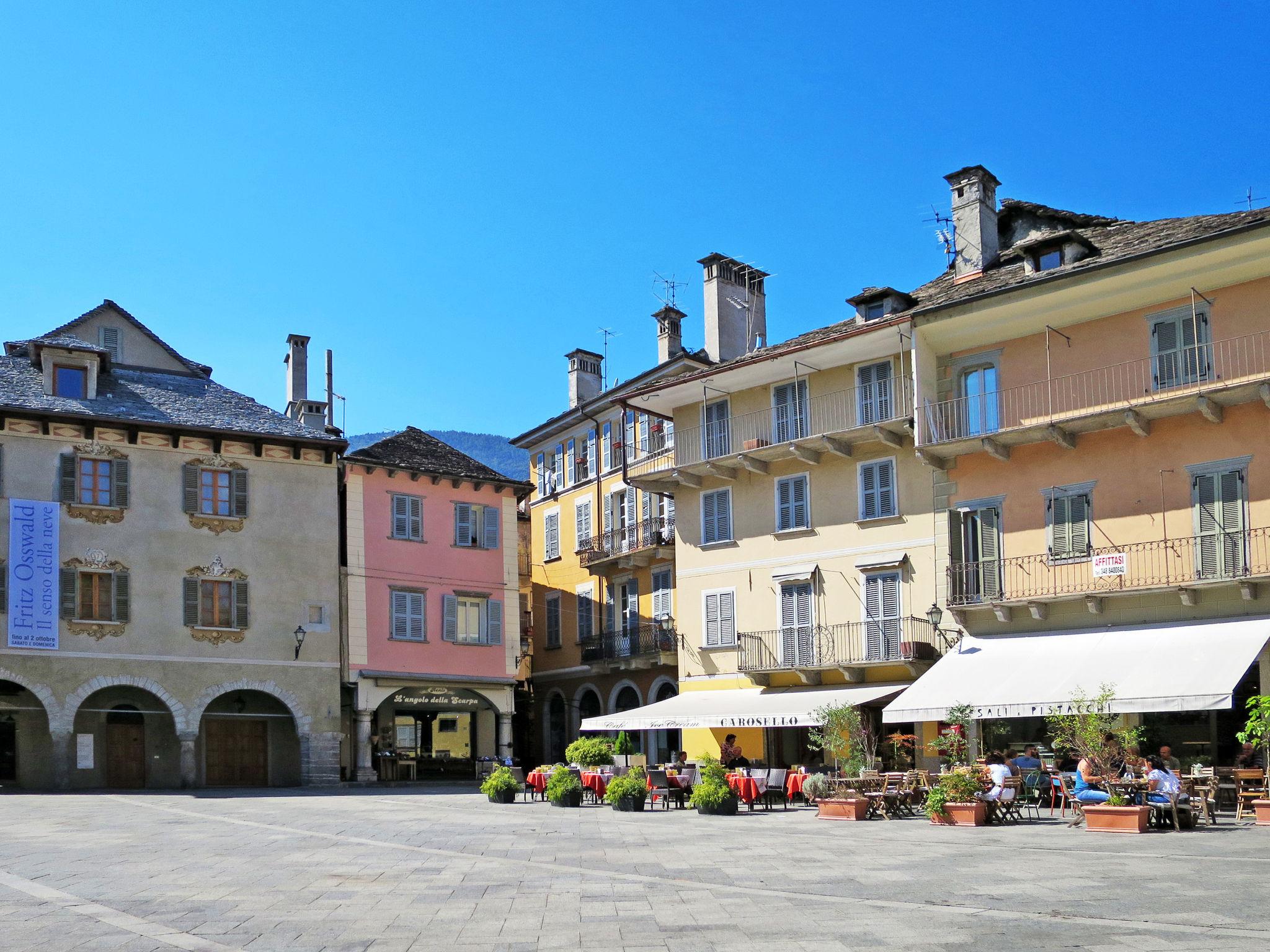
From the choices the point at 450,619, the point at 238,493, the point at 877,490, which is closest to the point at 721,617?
the point at 877,490

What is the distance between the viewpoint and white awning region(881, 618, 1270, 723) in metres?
24.0

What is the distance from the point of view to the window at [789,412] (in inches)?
1351

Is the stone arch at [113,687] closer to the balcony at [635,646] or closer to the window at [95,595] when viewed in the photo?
the window at [95,595]

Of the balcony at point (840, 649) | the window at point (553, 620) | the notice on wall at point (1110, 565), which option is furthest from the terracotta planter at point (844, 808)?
the window at point (553, 620)

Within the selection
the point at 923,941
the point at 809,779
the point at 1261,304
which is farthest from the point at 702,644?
→ the point at 923,941

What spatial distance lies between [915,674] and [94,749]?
70.3 ft

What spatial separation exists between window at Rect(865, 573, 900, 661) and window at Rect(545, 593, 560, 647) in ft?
60.3

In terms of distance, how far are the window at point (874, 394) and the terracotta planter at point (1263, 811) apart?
13.6 metres

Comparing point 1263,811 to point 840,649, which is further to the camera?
point 840,649

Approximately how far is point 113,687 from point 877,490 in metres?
20.8

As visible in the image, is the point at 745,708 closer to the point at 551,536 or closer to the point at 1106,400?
the point at 1106,400

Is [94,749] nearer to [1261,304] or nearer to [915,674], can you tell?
[915,674]

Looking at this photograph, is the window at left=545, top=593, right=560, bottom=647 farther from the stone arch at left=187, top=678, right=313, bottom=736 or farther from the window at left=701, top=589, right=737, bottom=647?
the window at left=701, top=589, right=737, bottom=647

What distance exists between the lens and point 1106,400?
28.4m
